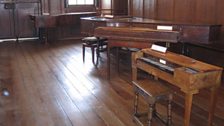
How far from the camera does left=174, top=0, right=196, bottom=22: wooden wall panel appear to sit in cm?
519

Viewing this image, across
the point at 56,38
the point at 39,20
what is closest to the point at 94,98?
the point at 39,20

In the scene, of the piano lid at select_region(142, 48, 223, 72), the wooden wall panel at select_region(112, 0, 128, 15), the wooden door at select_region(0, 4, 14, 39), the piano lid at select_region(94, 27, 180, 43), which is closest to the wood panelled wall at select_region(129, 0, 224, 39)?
the wooden wall panel at select_region(112, 0, 128, 15)

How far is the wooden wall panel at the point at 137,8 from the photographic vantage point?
668 centimetres

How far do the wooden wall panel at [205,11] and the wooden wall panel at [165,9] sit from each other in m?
0.71

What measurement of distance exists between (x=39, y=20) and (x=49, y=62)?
2.25 metres

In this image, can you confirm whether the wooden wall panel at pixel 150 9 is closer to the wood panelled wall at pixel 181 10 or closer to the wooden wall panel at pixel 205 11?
the wood panelled wall at pixel 181 10

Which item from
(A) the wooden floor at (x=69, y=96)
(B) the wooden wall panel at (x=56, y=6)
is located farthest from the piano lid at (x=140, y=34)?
(B) the wooden wall panel at (x=56, y=6)

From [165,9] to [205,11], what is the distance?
1131mm

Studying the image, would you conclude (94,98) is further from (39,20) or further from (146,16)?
(39,20)

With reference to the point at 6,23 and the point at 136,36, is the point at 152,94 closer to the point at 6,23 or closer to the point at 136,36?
the point at 136,36

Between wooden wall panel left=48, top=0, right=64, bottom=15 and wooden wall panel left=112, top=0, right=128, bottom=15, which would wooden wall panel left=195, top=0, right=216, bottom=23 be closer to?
wooden wall panel left=112, top=0, right=128, bottom=15

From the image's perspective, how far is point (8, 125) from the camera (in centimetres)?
291

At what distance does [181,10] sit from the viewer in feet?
17.9

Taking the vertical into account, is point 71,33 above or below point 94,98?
above
